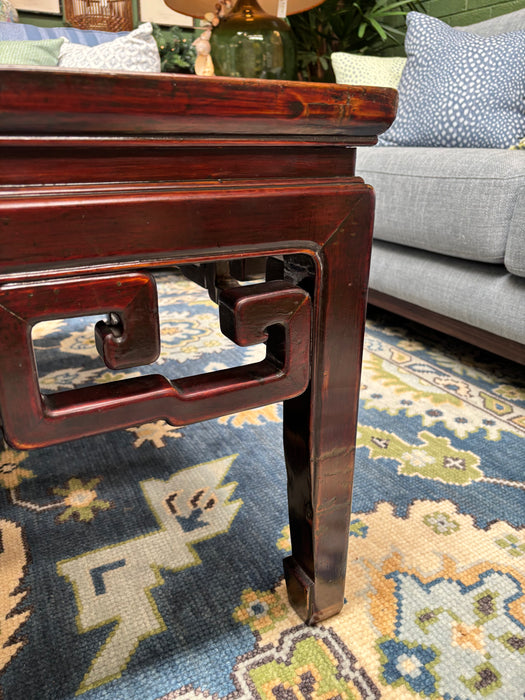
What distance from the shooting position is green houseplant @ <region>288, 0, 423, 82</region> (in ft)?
8.39

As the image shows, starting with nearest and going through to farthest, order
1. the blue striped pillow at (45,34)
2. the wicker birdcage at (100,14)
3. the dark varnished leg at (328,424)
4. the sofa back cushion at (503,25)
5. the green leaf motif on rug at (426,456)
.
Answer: the dark varnished leg at (328,424), the green leaf motif on rug at (426,456), the sofa back cushion at (503,25), the blue striped pillow at (45,34), the wicker birdcage at (100,14)

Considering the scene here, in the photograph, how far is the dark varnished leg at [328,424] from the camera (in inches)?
19.7

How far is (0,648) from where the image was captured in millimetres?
594

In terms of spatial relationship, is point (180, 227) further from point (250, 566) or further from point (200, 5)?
point (200, 5)

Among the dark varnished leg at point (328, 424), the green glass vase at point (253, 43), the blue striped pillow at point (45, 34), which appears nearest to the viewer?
the dark varnished leg at point (328, 424)

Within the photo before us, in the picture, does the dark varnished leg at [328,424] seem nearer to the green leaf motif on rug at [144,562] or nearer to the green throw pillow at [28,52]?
the green leaf motif on rug at [144,562]

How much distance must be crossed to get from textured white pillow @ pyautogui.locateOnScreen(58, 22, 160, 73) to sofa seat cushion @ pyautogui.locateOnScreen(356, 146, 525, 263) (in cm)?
121

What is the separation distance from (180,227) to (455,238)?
40.4 inches

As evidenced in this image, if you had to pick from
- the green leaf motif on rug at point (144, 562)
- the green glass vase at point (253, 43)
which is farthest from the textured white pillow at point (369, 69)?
the green leaf motif on rug at point (144, 562)

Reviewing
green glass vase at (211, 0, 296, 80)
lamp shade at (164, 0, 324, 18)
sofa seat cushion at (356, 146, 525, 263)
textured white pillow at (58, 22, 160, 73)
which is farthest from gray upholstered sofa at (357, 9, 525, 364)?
textured white pillow at (58, 22, 160, 73)

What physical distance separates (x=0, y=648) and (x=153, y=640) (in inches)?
6.9

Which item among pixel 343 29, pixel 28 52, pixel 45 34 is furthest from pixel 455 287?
pixel 45 34

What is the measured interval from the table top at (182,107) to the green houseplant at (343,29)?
2.44 meters

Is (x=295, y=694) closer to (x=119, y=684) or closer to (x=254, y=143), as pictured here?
(x=119, y=684)
